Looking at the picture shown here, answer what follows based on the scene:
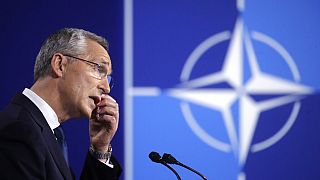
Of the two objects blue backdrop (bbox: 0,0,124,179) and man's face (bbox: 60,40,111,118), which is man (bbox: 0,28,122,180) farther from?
blue backdrop (bbox: 0,0,124,179)

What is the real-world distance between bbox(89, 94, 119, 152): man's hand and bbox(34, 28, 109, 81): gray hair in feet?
1.07

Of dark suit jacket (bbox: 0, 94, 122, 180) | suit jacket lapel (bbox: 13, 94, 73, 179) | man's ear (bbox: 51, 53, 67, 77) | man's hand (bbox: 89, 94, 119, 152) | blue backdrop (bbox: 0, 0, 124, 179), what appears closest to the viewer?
dark suit jacket (bbox: 0, 94, 122, 180)

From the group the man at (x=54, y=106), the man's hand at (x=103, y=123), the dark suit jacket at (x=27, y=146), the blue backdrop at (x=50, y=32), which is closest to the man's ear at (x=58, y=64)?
the man at (x=54, y=106)

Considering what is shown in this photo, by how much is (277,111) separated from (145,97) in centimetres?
64

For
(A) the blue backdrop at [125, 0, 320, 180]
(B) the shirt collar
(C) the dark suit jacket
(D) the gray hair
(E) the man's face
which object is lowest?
(C) the dark suit jacket

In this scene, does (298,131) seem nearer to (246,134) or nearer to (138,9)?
(246,134)

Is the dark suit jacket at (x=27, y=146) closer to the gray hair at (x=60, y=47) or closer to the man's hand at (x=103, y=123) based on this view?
the gray hair at (x=60, y=47)

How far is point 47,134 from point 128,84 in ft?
3.43

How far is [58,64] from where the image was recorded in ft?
4.96

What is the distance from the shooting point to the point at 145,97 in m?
2.46

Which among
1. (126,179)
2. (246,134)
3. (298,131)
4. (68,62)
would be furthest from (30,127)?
(298,131)

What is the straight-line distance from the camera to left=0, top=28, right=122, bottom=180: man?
4.04 ft

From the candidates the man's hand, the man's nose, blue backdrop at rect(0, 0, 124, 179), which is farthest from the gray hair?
blue backdrop at rect(0, 0, 124, 179)

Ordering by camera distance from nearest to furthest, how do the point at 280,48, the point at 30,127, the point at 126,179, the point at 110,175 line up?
the point at 30,127
the point at 110,175
the point at 126,179
the point at 280,48
